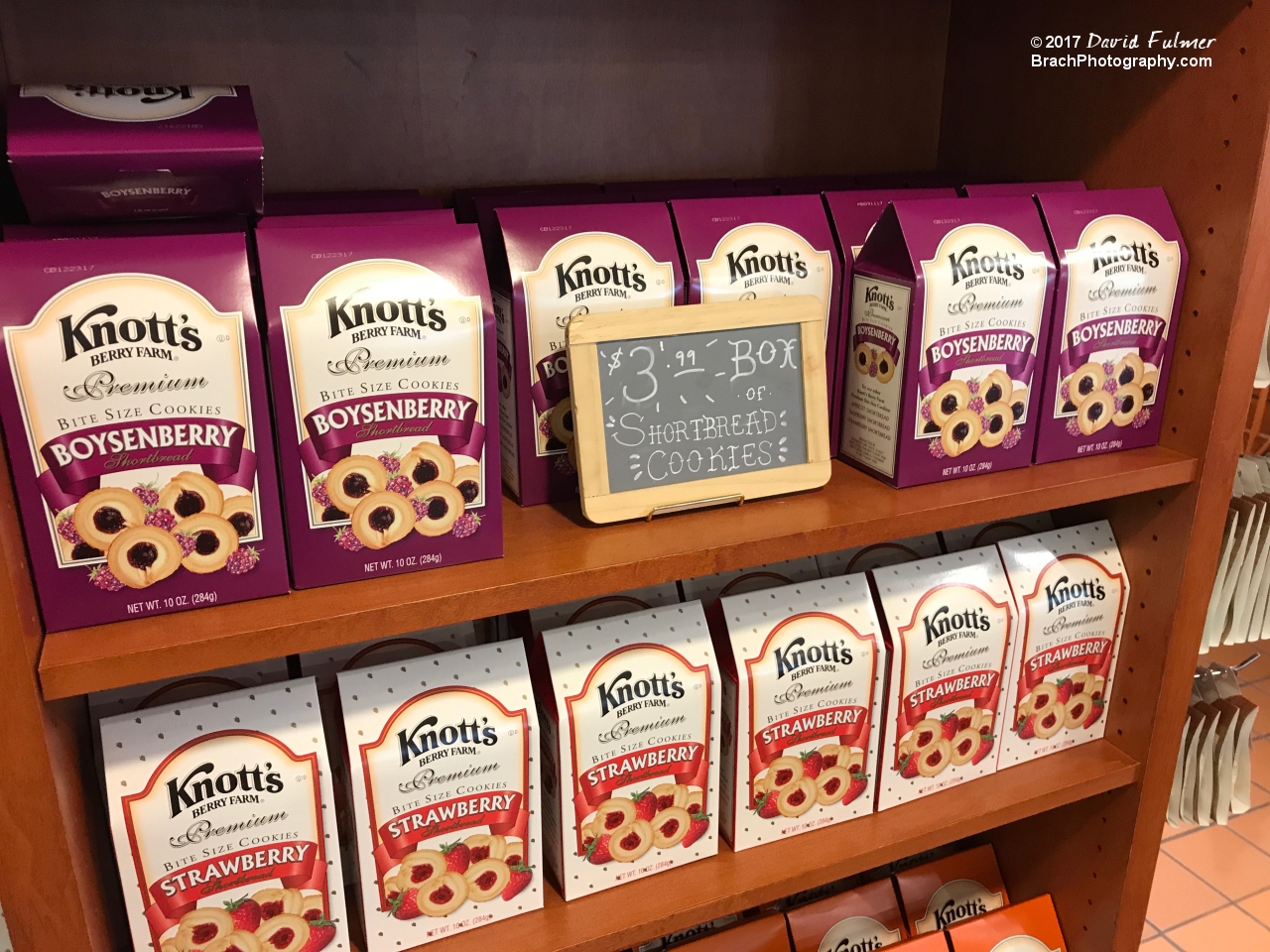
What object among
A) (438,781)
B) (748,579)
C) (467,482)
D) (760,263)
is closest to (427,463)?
(467,482)

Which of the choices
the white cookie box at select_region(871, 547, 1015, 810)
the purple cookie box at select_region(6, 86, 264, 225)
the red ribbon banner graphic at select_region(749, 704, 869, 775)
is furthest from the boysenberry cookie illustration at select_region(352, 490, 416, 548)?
the white cookie box at select_region(871, 547, 1015, 810)

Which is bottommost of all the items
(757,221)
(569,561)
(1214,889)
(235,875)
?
(1214,889)

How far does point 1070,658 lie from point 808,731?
46cm

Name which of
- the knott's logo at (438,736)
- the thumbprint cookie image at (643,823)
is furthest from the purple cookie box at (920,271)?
the knott's logo at (438,736)

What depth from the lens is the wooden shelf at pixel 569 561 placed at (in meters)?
0.88

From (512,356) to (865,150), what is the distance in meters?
0.86

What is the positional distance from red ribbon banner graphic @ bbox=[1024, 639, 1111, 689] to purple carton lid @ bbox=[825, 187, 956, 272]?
2.12 feet

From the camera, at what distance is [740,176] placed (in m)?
1.57

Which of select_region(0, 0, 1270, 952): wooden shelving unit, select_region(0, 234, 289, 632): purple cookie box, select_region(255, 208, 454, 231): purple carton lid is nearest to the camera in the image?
select_region(0, 234, 289, 632): purple cookie box

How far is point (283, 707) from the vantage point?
1.04 metres

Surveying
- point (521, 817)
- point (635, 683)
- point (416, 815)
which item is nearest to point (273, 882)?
point (416, 815)

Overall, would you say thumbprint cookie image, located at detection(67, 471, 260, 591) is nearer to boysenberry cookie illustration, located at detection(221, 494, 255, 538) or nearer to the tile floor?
boysenberry cookie illustration, located at detection(221, 494, 255, 538)

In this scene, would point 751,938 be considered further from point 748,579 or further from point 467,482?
point 467,482

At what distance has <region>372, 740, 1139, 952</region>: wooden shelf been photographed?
3.87 feet
